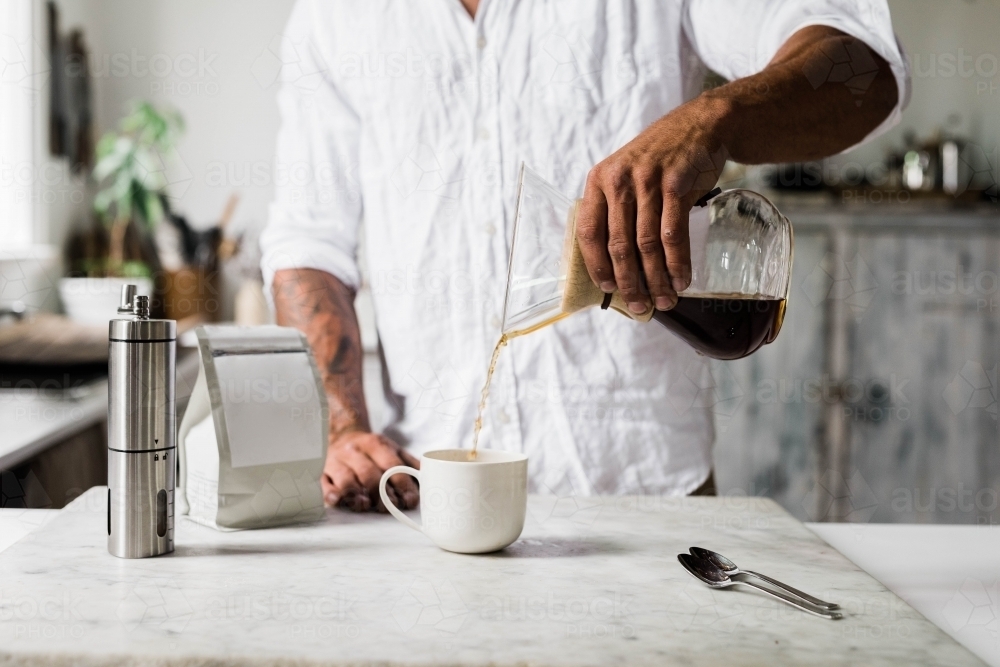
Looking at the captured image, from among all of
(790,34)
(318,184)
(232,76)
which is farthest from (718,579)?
(232,76)

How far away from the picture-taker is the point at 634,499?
34.4 inches

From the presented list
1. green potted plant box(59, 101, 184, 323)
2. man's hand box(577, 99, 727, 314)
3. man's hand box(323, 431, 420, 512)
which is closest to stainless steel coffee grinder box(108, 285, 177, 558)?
man's hand box(323, 431, 420, 512)

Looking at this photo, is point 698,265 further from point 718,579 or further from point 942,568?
point 942,568

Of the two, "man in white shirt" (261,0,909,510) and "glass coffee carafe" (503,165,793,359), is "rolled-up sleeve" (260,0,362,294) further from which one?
"glass coffee carafe" (503,165,793,359)

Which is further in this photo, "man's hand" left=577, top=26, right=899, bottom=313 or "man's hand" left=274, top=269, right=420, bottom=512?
"man's hand" left=274, top=269, right=420, bottom=512

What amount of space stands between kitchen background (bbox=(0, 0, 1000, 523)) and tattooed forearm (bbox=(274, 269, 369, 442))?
718mm

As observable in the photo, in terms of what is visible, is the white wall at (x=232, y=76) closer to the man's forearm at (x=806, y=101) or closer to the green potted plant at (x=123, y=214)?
the green potted plant at (x=123, y=214)

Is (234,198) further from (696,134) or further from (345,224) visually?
(696,134)

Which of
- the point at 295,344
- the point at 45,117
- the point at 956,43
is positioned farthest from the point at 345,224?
the point at 956,43

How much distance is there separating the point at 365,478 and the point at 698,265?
367 mm

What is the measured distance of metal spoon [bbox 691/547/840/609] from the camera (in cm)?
57

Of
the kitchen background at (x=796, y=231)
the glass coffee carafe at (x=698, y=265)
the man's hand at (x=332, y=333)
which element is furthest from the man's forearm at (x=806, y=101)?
the kitchen background at (x=796, y=231)

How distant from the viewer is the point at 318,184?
1.17m

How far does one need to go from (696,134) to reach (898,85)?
0.37 meters
